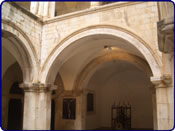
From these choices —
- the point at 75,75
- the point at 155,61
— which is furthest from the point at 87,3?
the point at 155,61

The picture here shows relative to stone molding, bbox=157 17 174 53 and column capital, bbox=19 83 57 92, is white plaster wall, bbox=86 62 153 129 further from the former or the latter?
stone molding, bbox=157 17 174 53

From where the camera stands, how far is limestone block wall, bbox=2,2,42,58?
5.37 metres

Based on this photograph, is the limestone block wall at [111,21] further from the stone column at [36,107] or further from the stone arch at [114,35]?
the stone column at [36,107]

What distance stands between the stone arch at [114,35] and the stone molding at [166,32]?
4.47ft

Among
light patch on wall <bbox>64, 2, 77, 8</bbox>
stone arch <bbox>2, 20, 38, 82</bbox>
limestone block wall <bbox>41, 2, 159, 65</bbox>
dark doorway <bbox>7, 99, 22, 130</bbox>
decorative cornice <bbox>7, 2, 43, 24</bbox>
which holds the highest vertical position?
light patch on wall <bbox>64, 2, 77, 8</bbox>

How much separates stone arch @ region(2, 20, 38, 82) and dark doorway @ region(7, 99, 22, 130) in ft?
8.61

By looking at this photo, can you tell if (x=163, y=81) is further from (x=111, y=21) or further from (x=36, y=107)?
(x=36, y=107)

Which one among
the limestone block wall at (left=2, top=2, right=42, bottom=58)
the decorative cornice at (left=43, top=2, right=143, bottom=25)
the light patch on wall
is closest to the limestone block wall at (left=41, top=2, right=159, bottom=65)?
the decorative cornice at (left=43, top=2, right=143, bottom=25)

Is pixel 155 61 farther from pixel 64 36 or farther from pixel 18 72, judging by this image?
pixel 18 72

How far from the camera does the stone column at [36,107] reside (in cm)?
598

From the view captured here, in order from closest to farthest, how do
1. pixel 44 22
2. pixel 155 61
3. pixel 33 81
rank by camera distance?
1. pixel 155 61
2. pixel 33 81
3. pixel 44 22

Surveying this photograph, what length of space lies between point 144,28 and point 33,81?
355 cm

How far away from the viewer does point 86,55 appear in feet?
26.6

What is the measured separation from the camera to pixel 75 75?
29.0ft
